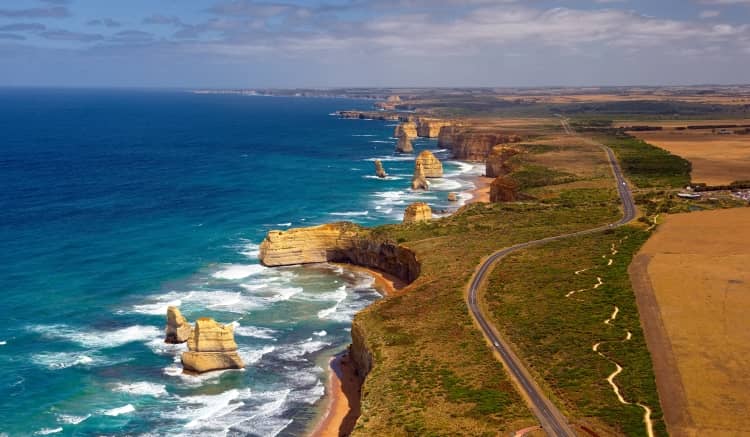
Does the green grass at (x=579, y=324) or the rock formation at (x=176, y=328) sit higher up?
the green grass at (x=579, y=324)

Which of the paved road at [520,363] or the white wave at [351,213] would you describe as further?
the white wave at [351,213]

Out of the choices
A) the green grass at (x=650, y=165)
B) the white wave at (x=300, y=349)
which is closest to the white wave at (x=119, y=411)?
the white wave at (x=300, y=349)

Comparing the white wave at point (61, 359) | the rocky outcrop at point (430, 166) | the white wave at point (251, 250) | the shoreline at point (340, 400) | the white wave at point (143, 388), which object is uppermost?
the rocky outcrop at point (430, 166)

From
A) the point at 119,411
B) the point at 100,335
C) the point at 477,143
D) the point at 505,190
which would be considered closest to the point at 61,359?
the point at 100,335

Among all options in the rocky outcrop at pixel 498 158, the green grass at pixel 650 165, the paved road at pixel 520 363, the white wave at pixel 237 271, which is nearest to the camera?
the paved road at pixel 520 363

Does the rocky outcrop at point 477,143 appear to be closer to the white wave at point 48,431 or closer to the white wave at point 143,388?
the white wave at point 143,388

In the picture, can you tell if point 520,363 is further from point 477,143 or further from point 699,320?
point 477,143
